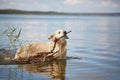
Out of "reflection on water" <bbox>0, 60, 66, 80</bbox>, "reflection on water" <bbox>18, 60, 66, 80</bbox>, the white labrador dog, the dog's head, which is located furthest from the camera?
the white labrador dog

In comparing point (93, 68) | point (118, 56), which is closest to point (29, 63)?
point (93, 68)

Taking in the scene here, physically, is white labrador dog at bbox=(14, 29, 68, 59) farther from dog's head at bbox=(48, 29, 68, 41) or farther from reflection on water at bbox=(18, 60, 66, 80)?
reflection on water at bbox=(18, 60, 66, 80)

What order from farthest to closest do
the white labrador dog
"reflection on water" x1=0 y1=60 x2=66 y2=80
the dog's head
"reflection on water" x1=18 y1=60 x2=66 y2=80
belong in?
the white labrador dog < the dog's head < "reflection on water" x1=18 y1=60 x2=66 y2=80 < "reflection on water" x1=0 y1=60 x2=66 y2=80

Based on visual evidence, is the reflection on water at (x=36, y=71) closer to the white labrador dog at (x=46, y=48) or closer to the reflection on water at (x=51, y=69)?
the reflection on water at (x=51, y=69)

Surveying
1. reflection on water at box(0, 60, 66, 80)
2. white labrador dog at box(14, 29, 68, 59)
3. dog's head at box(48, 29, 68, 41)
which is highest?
dog's head at box(48, 29, 68, 41)

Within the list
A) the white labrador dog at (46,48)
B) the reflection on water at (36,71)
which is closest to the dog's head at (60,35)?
the white labrador dog at (46,48)

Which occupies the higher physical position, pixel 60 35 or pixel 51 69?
pixel 60 35

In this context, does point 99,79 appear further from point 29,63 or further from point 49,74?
point 29,63

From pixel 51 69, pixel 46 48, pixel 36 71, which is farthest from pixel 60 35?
pixel 36 71

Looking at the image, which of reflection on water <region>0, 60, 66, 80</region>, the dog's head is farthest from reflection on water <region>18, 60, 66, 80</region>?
the dog's head

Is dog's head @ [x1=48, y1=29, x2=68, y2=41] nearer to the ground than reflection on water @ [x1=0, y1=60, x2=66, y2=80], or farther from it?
farther from it

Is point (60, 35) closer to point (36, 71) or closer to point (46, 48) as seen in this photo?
point (46, 48)

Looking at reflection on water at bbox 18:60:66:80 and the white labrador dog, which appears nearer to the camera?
reflection on water at bbox 18:60:66:80

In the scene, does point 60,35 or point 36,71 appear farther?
point 60,35
